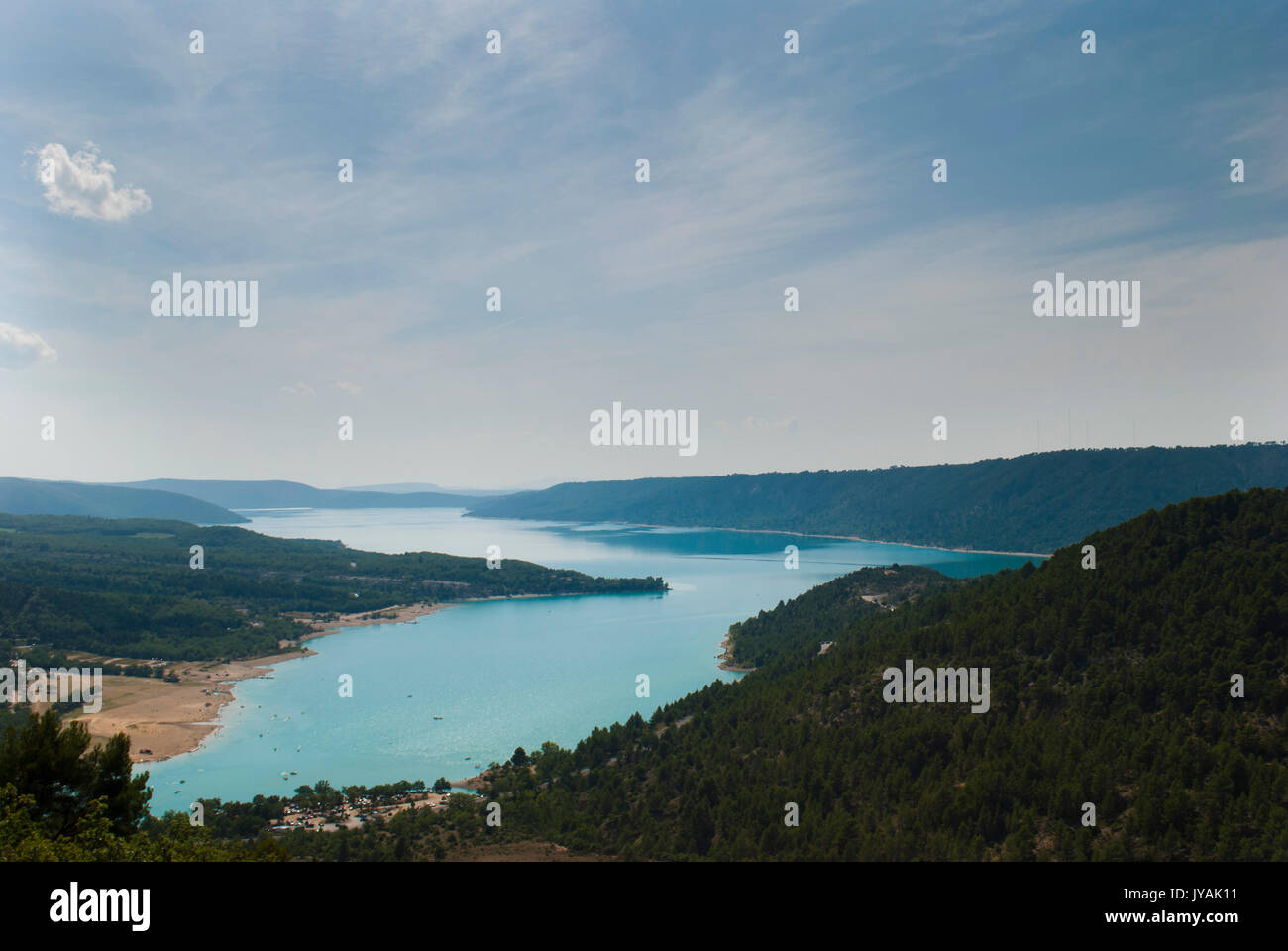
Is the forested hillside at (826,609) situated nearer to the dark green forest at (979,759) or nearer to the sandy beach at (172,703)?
the dark green forest at (979,759)

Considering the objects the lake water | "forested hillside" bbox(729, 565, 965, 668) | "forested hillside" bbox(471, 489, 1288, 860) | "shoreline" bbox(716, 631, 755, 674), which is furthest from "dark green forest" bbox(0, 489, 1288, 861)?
"shoreline" bbox(716, 631, 755, 674)

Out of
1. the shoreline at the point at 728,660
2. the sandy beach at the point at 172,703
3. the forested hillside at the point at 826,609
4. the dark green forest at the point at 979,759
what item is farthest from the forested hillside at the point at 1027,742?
the sandy beach at the point at 172,703

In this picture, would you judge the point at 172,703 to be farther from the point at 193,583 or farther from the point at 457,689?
the point at 193,583

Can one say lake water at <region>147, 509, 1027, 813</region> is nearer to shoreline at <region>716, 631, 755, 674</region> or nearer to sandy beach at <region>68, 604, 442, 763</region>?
shoreline at <region>716, 631, 755, 674</region>

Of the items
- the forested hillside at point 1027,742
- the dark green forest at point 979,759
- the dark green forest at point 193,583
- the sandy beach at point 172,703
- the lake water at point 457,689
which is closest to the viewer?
the dark green forest at point 979,759

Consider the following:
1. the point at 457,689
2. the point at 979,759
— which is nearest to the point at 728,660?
the point at 457,689
